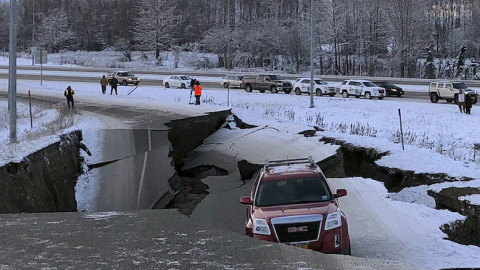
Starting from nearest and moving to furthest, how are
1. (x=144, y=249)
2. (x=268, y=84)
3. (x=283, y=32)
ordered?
(x=144, y=249)
(x=268, y=84)
(x=283, y=32)

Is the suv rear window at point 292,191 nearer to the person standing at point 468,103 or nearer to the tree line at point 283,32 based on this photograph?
the person standing at point 468,103

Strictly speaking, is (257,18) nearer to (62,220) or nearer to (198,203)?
(198,203)

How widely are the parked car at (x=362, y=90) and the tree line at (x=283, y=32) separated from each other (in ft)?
96.3

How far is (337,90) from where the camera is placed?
49.5 metres

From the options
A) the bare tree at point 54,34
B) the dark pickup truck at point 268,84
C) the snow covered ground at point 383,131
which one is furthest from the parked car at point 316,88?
the bare tree at point 54,34

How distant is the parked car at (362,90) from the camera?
42.1 metres

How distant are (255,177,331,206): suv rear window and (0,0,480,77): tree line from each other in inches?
2570

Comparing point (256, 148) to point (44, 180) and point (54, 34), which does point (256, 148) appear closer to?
point (44, 180)

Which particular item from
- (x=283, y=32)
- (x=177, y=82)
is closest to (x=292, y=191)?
(x=177, y=82)

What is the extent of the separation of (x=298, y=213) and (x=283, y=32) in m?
80.7

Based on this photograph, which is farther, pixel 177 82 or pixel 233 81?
pixel 177 82

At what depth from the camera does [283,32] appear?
8675 centimetres

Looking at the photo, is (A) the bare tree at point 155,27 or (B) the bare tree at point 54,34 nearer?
(A) the bare tree at point 155,27

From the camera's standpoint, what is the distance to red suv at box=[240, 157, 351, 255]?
8.34 metres
